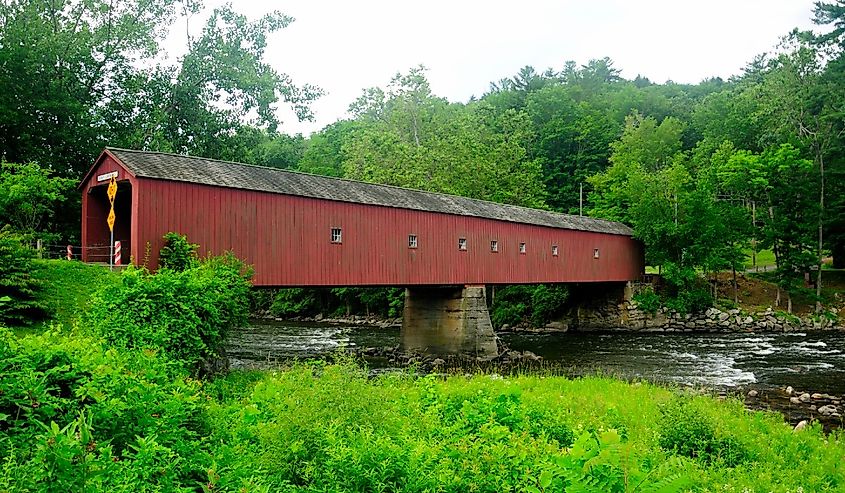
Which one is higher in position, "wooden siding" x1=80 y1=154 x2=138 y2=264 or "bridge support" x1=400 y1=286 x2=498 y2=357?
"wooden siding" x1=80 y1=154 x2=138 y2=264

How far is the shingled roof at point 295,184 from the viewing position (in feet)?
43.7

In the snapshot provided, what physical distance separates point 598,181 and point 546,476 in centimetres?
3609

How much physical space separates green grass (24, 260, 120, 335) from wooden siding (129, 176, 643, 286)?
1195 millimetres

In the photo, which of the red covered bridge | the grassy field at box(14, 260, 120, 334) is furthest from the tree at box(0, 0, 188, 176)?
the grassy field at box(14, 260, 120, 334)

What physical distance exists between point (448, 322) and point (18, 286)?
40.3 feet

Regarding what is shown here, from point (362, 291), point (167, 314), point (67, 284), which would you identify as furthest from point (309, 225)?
point (362, 291)

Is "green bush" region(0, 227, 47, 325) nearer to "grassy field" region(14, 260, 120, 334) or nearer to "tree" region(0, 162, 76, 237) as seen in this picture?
"grassy field" region(14, 260, 120, 334)

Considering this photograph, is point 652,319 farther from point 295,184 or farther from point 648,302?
point 295,184

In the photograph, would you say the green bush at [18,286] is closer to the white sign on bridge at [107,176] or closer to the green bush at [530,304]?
the white sign on bridge at [107,176]

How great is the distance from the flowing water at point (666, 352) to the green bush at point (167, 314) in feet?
5.24

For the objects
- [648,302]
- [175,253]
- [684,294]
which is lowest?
[648,302]

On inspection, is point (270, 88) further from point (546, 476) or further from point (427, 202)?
point (546, 476)

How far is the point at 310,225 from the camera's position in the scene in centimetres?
1574

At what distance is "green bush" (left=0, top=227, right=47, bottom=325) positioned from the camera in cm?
1089
